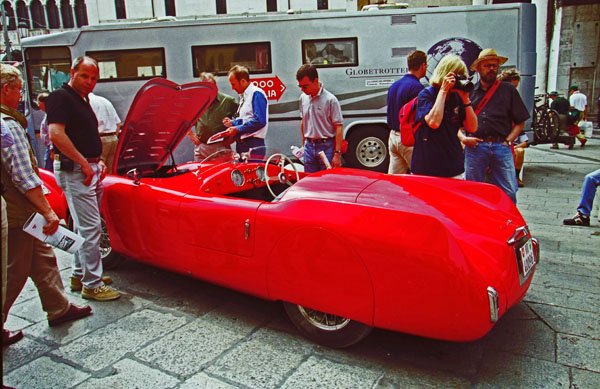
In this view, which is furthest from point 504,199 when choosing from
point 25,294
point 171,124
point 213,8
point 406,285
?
point 213,8

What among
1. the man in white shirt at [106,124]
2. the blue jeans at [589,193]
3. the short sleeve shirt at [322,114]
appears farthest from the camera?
the man in white shirt at [106,124]

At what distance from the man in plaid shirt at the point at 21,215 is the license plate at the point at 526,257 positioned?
277 centimetres

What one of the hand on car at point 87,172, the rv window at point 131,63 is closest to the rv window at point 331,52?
the rv window at point 131,63

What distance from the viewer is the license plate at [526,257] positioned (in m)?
2.39

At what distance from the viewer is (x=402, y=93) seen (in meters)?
4.14

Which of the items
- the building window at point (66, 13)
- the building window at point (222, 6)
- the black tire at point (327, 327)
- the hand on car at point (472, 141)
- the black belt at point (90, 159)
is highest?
the building window at point (66, 13)

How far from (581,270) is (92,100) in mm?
6012

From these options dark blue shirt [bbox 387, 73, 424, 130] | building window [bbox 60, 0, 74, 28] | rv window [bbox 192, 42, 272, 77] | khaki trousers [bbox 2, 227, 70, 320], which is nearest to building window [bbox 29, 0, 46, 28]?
building window [bbox 60, 0, 74, 28]

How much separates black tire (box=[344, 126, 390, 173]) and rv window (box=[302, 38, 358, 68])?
136 centimetres

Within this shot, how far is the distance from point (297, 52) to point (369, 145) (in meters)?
2.35

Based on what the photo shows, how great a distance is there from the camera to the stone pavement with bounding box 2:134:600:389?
7.39 ft

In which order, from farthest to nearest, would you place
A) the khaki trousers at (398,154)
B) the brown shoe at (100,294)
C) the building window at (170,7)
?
the building window at (170,7), the khaki trousers at (398,154), the brown shoe at (100,294)

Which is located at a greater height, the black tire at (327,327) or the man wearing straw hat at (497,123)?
the man wearing straw hat at (497,123)

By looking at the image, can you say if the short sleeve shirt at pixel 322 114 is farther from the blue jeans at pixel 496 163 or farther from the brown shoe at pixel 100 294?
the brown shoe at pixel 100 294
